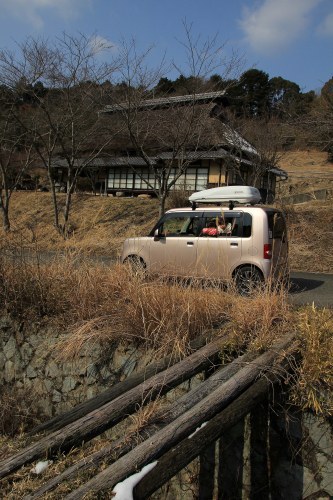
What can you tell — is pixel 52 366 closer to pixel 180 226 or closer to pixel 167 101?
pixel 180 226

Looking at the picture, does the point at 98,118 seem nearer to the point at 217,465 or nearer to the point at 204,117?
the point at 204,117

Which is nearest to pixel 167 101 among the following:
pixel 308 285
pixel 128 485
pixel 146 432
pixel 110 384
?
pixel 308 285

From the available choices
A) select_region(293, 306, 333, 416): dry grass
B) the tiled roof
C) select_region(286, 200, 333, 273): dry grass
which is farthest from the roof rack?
the tiled roof

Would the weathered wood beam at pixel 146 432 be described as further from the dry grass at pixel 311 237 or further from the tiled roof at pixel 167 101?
the tiled roof at pixel 167 101

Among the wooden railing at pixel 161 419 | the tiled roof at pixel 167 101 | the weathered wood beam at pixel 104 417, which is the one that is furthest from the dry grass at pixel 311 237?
the weathered wood beam at pixel 104 417

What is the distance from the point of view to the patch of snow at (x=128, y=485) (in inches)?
83.6

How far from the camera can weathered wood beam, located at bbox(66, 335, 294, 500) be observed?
87.4 inches

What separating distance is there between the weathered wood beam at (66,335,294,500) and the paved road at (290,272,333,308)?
3063 mm

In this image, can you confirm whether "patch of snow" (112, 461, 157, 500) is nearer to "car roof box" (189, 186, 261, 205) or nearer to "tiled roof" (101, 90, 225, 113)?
"car roof box" (189, 186, 261, 205)

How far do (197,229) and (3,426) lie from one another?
4732mm

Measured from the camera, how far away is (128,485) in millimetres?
2186

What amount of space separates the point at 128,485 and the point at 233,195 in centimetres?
678

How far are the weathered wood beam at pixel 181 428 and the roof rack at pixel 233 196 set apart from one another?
468cm

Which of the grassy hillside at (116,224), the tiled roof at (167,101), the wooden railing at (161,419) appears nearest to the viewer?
the wooden railing at (161,419)
